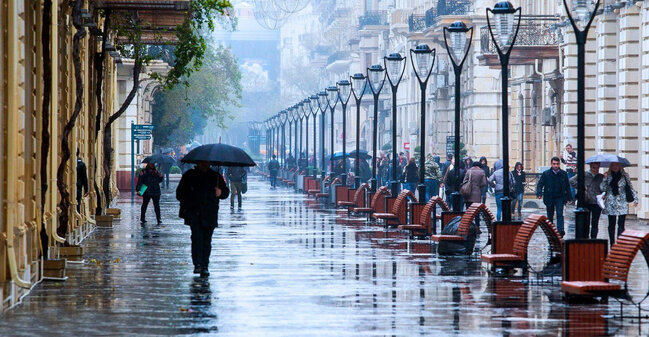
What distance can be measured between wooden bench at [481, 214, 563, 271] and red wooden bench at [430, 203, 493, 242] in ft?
6.45

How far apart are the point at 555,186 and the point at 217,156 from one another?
34.3 ft

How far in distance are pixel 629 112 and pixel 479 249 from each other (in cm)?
1360

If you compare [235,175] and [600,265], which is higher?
[235,175]

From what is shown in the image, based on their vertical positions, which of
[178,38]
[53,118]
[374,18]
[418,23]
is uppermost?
[374,18]

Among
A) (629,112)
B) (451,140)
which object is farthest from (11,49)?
(451,140)

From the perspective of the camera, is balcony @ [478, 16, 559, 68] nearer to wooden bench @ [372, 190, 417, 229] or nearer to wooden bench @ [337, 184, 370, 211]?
wooden bench @ [337, 184, 370, 211]

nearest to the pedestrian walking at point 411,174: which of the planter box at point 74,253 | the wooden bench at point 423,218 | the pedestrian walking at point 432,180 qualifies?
the pedestrian walking at point 432,180

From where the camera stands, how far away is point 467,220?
2047 cm

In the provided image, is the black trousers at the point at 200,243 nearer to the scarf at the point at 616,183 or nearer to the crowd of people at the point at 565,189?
the crowd of people at the point at 565,189

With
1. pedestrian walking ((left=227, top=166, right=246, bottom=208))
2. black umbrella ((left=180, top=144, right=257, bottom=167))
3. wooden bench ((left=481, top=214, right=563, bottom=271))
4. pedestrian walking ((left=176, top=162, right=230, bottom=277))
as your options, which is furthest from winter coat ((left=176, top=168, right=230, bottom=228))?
pedestrian walking ((left=227, top=166, right=246, bottom=208))

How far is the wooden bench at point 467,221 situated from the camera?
2012 centimetres

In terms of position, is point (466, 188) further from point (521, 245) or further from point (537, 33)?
point (537, 33)

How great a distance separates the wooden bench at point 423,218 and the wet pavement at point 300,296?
0.73 meters

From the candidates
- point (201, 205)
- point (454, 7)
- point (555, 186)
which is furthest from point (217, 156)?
point (454, 7)
